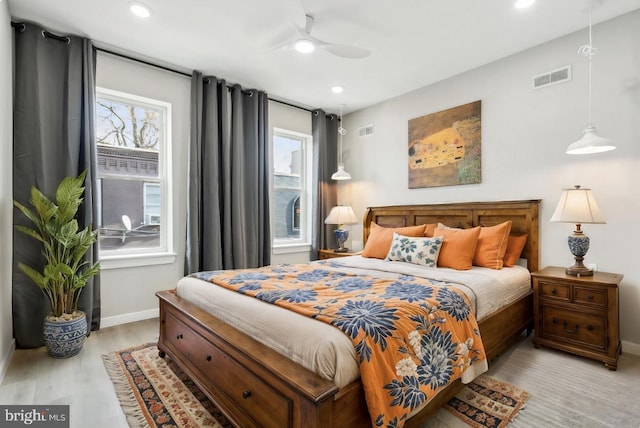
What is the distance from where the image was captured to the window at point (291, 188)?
4.71 metres

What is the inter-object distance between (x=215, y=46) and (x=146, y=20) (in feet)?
1.99

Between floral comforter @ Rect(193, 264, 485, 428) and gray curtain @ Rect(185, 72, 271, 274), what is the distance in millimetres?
1322

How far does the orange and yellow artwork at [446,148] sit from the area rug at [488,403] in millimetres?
2172

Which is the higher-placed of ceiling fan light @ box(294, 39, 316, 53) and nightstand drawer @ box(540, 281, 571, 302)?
ceiling fan light @ box(294, 39, 316, 53)

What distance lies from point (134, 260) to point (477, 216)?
12.0ft

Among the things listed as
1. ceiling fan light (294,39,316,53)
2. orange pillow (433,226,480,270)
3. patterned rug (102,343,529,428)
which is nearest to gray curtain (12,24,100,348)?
patterned rug (102,343,529,428)

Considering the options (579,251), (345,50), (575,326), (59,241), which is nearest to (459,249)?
(579,251)

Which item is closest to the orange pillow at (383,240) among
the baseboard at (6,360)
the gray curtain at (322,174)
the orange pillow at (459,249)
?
the orange pillow at (459,249)

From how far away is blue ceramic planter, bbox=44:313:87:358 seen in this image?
8.21 feet

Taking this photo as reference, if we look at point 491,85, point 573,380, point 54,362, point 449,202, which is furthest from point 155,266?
point 491,85

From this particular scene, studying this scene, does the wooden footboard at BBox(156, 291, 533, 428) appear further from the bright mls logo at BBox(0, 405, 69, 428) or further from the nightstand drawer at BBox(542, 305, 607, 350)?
the bright mls logo at BBox(0, 405, 69, 428)

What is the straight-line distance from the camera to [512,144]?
3.32 metres

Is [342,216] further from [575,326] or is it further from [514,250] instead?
[575,326]

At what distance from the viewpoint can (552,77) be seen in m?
3.05
